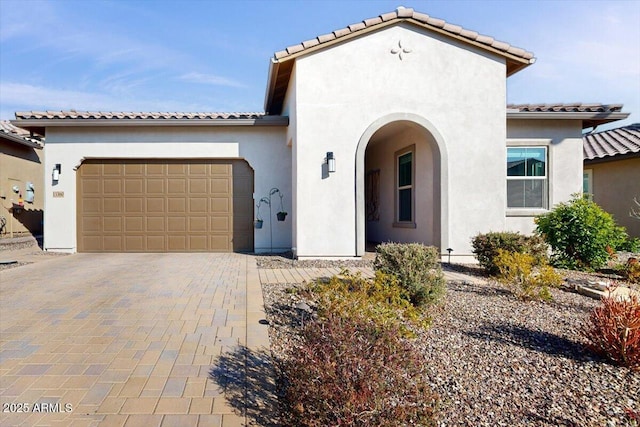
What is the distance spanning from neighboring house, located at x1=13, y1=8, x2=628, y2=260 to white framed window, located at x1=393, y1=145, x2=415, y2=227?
0.19 feet

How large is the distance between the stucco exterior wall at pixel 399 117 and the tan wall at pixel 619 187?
6643 mm

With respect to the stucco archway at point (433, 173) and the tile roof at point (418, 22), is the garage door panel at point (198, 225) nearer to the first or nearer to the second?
the stucco archway at point (433, 173)

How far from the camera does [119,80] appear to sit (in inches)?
653

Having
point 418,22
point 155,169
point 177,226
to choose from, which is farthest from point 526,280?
point 155,169

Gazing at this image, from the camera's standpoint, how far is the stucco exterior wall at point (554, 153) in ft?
32.4

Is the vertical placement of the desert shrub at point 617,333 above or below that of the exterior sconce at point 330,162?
below

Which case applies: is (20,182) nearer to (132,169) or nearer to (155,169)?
(132,169)

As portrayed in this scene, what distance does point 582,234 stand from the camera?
7.81m

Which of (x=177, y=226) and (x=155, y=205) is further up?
(x=155, y=205)

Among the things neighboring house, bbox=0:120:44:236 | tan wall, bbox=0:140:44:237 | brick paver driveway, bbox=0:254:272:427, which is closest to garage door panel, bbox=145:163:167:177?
neighboring house, bbox=0:120:44:236

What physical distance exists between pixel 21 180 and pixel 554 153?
17.3 metres

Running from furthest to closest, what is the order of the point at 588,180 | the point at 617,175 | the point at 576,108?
the point at 588,180 → the point at 617,175 → the point at 576,108

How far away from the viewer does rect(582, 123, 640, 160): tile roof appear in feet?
41.5

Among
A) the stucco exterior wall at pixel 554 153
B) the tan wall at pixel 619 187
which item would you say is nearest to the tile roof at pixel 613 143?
the tan wall at pixel 619 187
